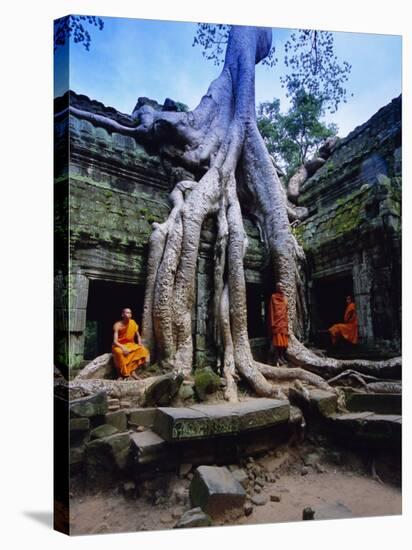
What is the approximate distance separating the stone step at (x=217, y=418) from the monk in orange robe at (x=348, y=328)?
43.4 inches

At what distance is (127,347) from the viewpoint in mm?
5578

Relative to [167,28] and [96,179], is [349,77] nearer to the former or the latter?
[167,28]

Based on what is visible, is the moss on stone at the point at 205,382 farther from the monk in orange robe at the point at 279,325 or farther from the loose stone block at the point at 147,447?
the monk in orange robe at the point at 279,325

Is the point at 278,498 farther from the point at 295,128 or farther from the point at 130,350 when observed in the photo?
the point at 295,128

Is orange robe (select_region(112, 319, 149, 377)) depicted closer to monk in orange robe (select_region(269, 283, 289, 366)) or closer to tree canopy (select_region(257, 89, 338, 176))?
monk in orange robe (select_region(269, 283, 289, 366))

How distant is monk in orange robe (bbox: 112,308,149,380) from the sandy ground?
40.6 inches

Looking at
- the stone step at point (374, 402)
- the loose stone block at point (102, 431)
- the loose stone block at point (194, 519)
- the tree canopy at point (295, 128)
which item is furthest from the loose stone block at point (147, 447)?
the tree canopy at point (295, 128)

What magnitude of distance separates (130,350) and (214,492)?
4.96 feet

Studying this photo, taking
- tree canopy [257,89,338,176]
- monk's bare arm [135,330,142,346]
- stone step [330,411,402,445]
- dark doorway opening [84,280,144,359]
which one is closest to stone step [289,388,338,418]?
stone step [330,411,402,445]

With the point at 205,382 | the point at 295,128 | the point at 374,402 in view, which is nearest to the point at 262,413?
the point at 205,382

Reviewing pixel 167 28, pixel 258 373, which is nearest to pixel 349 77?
pixel 167 28

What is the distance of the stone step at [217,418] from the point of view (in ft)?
17.1

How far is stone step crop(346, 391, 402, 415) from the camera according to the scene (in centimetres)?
622

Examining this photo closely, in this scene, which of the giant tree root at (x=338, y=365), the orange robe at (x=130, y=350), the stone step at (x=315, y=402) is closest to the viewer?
the orange robe at (x=130, y=350)
